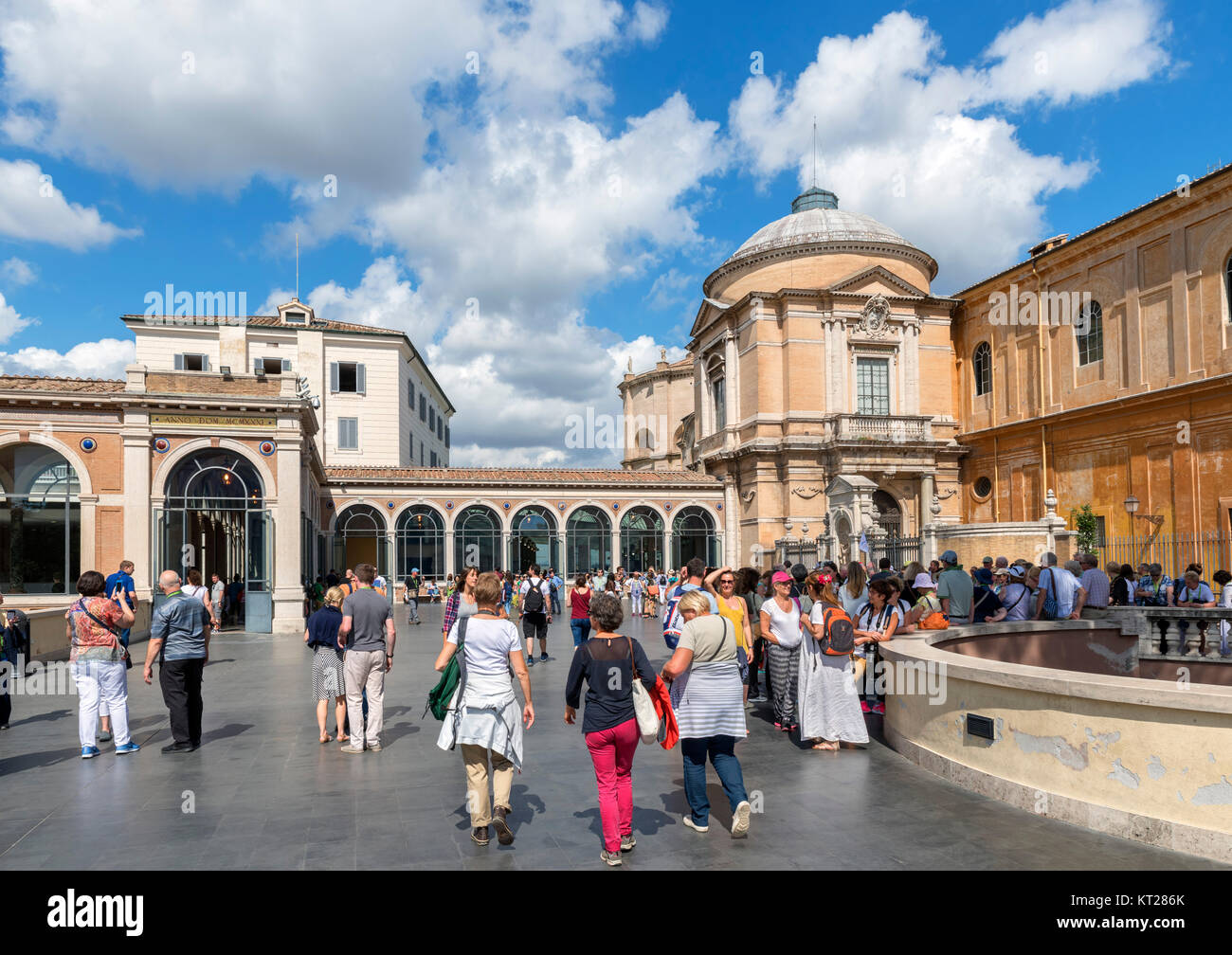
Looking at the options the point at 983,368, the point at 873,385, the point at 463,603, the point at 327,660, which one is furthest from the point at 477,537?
the point at 463,603

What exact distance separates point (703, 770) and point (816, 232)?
33644mm

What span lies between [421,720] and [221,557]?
83.5 ft

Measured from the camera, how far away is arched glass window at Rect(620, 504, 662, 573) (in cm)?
3681

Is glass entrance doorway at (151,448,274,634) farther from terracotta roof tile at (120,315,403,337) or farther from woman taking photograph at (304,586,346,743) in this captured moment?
terracotta roof tile at (120,315,403,337)

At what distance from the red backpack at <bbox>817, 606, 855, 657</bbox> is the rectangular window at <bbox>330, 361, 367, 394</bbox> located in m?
36.9

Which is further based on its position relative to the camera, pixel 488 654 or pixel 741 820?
pixel 488 654

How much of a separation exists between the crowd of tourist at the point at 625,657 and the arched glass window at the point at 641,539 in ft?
69.3

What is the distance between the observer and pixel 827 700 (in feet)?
26.7

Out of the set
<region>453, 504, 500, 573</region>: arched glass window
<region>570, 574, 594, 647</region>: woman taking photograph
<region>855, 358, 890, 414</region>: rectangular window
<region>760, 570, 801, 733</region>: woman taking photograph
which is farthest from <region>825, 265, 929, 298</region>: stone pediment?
<region>760, 570, 801, 733</region>: woman taking photograph

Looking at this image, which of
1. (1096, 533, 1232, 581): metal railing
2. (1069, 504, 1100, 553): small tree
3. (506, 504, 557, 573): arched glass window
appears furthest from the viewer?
(506, 504, 557, 573): arched glass window

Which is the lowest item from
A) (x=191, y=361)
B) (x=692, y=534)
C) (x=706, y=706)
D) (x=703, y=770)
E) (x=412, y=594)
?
(x=412, y=594)

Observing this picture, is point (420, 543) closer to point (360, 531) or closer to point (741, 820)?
point (360, 531)

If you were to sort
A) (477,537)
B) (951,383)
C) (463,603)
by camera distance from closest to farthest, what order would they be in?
(463,603) < (477,537) < (951,383)
